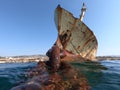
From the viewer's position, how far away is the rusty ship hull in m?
17.8

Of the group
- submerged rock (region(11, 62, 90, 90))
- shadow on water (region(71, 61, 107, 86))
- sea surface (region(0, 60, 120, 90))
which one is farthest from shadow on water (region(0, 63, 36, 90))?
shadow on water (region(71, 61, 107, 86))

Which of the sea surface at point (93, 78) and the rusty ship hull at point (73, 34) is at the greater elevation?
the rusty ship hull at point (73, 34)

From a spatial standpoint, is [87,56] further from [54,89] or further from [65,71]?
[54,89]

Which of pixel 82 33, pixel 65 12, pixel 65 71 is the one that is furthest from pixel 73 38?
pixel 65 71

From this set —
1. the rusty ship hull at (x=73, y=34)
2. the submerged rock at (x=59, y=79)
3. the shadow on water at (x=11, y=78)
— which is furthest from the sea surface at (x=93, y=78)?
A: the rusty ship hull at (x=73, y=34)

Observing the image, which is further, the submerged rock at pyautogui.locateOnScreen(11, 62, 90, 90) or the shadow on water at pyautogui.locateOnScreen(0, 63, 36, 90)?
the shadow on water at pyautogui.locateOnScreen(0, 63, 36, 90)

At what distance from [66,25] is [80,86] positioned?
484 inches

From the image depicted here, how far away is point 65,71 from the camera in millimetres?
7922

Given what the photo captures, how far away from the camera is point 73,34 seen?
18.3m

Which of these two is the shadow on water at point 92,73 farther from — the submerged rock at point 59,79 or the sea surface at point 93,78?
the submerged rock at point 59,79

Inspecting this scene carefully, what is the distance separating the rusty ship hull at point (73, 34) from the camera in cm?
1777

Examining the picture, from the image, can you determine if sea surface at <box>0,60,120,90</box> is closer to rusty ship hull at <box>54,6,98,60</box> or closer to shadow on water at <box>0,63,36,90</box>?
shadow on water at <box>0,63,36,90</box>

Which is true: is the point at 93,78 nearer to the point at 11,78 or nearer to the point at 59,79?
the point at 59,79

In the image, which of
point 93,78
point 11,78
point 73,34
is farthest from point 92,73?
point 73,34
